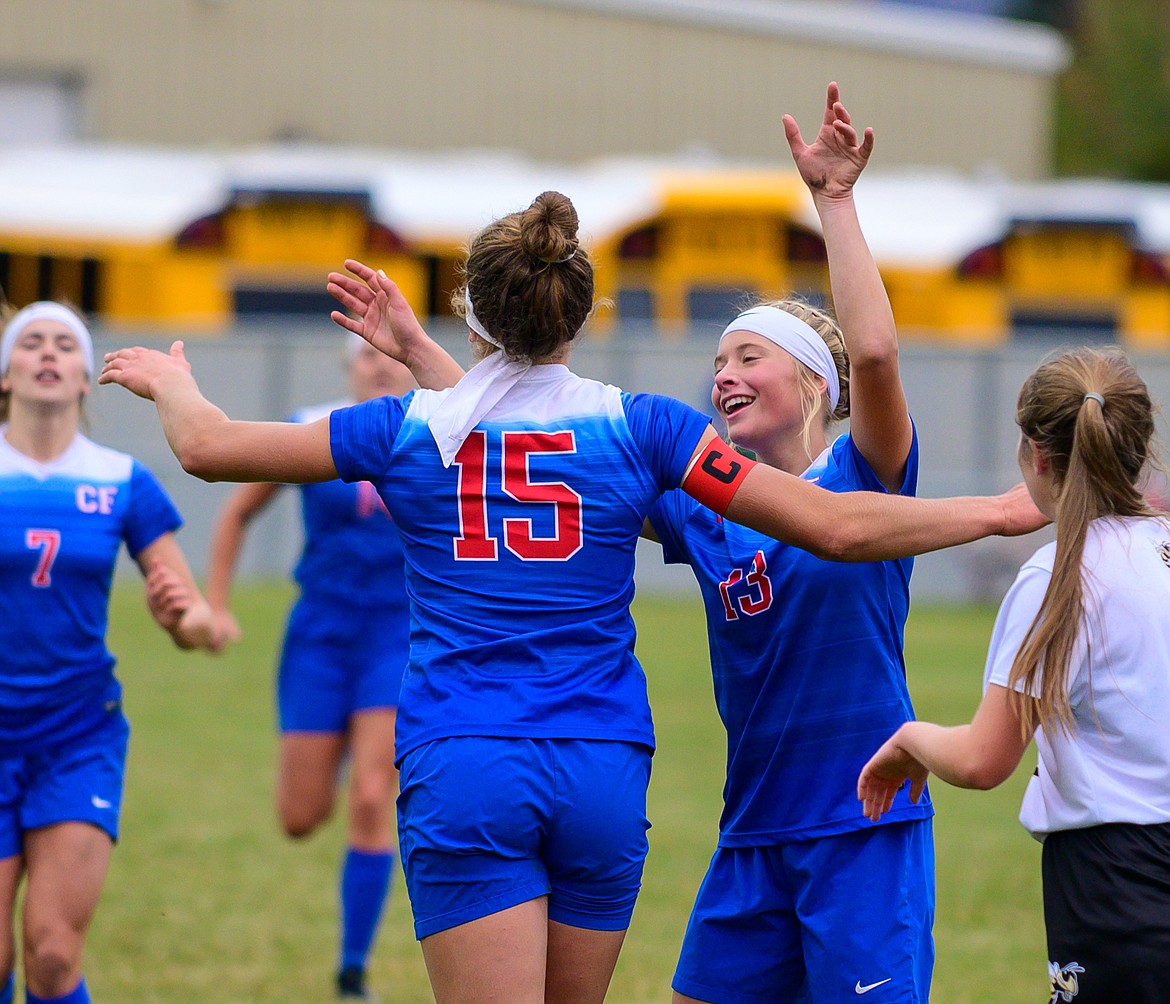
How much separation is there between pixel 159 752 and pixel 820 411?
723cm

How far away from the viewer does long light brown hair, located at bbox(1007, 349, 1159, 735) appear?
3105 mm

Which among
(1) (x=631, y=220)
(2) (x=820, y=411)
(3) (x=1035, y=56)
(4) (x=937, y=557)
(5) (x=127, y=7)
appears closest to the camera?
(2) (x=820, y=411)

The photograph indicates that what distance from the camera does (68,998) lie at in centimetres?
464

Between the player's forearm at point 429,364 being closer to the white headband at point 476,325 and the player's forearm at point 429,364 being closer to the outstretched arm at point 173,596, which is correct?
the white headband at point 476,325

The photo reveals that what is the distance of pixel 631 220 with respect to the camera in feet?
63.7

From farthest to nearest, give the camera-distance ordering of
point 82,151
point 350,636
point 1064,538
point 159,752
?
1. point 82,151
2. point 159,752
3. point 350,636
4. point 1064,538

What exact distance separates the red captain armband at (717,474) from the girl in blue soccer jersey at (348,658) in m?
3.13

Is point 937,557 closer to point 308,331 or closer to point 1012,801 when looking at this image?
point 308,331

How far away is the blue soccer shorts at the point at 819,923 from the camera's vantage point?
11.4 feet

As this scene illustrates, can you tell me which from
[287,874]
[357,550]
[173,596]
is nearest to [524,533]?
[173,596]

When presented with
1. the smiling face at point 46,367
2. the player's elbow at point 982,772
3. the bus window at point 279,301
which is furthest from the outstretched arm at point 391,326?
the bus window at point 279,301

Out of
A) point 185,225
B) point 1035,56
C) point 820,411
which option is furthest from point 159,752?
point 1035,56

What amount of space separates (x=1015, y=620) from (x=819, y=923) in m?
0.77

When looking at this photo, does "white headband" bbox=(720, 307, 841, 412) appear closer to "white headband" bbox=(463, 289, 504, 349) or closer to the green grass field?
"white headband" bbox=(463, 289, 504, 349)
